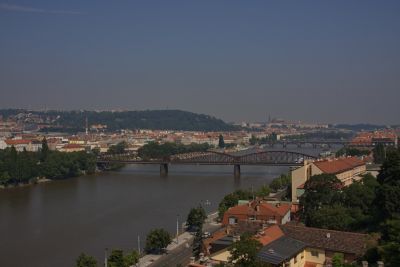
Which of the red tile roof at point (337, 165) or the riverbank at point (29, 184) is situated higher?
the red tile roof at point (337, 165)

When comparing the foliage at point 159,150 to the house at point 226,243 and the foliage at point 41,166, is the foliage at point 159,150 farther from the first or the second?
the house at point 226,243

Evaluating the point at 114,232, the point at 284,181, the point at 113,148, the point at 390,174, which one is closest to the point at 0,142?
the point at 113,148

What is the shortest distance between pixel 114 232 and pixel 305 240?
6488 millimetres

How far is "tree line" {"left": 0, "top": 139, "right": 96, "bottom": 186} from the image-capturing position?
24.8 m

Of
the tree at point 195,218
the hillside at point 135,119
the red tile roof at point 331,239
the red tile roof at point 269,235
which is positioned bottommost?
the tree at point 195,218

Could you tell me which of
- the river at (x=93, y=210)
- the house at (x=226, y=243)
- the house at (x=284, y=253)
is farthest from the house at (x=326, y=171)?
the house at (x=284, y=253)

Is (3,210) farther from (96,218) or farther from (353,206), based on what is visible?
(353,206)

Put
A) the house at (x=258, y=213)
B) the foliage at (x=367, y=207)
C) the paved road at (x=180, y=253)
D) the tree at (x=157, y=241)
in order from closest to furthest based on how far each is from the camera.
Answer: the foliage at (x=367, y=207), the paved road at (x=180, y=253), the tree at (x=157, y=241), the house at (x=258, y=213)

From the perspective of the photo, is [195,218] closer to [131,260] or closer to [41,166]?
[131,260]

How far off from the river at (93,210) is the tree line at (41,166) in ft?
2.82

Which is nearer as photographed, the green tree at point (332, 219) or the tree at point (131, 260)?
the tree at point (131, 260)

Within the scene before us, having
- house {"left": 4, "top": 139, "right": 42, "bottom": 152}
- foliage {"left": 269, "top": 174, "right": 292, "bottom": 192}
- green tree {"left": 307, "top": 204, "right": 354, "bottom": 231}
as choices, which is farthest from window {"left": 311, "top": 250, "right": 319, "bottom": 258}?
house {"left": 4, "top": 139, "right": 42, "bottom": 152}

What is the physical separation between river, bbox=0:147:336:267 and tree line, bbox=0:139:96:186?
33.9 inches

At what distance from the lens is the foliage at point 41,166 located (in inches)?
977
